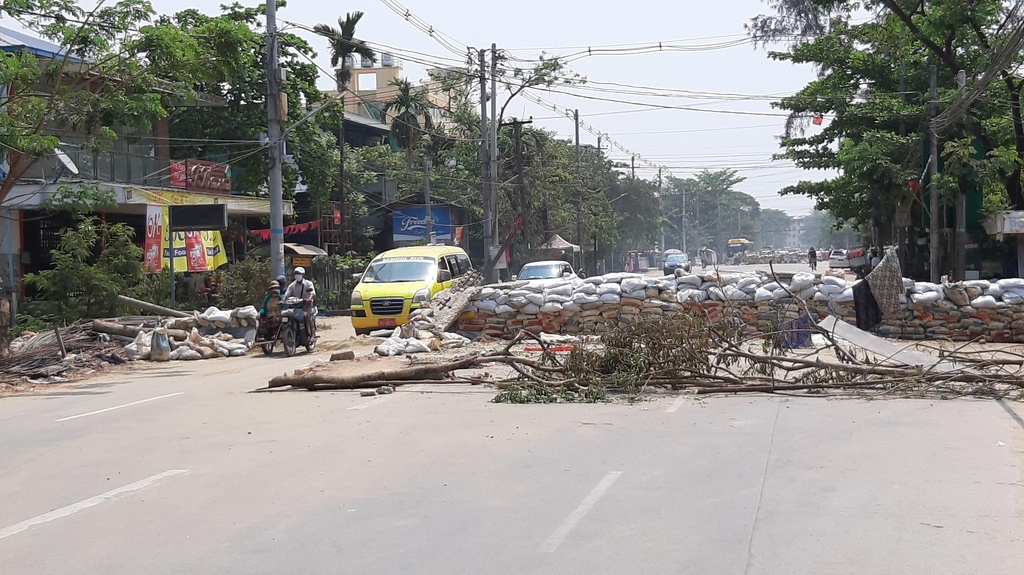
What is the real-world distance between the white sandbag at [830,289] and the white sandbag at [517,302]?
19.6 feet

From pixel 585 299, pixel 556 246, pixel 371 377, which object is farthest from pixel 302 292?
pixel 556 246

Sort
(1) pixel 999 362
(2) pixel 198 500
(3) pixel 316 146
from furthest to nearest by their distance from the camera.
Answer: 1. (3) pixel 316 146
2. (1) pixel 999 362
3. (2) pixel 198 500

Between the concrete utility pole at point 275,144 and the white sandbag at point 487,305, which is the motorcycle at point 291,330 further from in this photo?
the concrete utility pole at point 275,144

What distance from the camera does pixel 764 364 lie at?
12.7 meters

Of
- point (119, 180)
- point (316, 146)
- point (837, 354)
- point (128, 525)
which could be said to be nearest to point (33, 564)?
point (128, 525)

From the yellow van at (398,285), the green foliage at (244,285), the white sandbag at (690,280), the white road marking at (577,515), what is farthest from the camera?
the green foliage at (244,285)

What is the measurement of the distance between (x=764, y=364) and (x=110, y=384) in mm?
10238

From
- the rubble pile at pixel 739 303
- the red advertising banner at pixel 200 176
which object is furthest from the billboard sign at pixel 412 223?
the rubble pile at pixel 739 303

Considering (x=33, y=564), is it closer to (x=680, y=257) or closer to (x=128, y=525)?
(x=128, y=525)

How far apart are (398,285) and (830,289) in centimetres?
942

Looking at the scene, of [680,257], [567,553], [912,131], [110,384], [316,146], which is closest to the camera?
[567,553]

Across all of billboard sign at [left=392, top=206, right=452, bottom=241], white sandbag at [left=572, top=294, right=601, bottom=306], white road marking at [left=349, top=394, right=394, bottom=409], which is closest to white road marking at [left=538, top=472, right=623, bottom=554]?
white road marking at [left=349, top=394, right=394, bottom=409]

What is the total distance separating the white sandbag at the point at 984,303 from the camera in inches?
750

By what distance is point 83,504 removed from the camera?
7.10 meters
